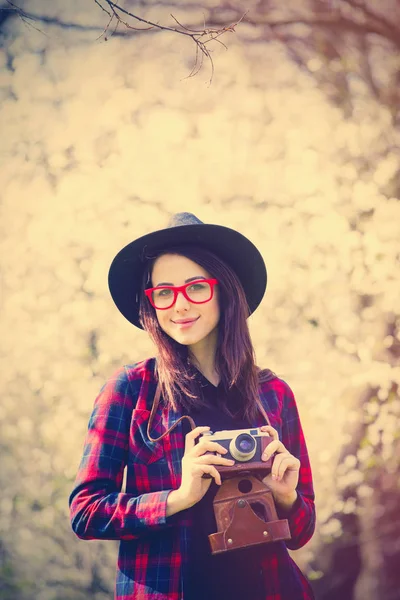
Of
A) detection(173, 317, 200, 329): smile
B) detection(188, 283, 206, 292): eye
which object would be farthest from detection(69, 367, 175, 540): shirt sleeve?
detection(188, 283, 206, 292): eye

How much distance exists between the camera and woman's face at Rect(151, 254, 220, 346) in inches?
71.4

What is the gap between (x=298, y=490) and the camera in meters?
1.86

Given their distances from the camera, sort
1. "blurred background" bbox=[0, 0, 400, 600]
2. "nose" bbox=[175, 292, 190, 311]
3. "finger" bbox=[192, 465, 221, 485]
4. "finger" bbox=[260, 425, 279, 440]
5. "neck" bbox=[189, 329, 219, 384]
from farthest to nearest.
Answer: "blurred background" bbox=[0, 0, 400, 600] → "neck" bbox=[189, 329, 219, 384] → "nose" bbox=[175, 292, 190, 311] → "finger" bbox=[260, 425, 279, 440] → "finger" bbox=[192, 465, 221, 485]

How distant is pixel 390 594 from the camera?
9.49 feet

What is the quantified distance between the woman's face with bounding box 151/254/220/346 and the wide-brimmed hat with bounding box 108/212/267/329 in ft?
0.24

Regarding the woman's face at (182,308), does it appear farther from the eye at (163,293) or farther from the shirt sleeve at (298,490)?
the shirt sleeve at (298,490)

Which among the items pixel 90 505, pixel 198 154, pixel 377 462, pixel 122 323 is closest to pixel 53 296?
pixel 122 323

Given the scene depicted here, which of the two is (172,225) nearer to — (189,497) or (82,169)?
(189,497)

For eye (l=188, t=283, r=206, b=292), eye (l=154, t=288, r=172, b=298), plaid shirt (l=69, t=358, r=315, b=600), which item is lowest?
plaid shirt (l=69, t=358, r=315, b=600)

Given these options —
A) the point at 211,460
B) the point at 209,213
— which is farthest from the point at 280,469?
the point at 209,213

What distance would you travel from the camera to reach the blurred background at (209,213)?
2.84m

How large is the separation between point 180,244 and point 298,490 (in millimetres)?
928

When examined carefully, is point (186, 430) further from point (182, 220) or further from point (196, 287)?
point (182, 220)

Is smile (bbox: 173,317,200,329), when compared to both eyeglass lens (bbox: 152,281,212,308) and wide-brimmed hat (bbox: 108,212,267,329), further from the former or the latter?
wide-brimmed hat (bbox: 108,212,267,329)
